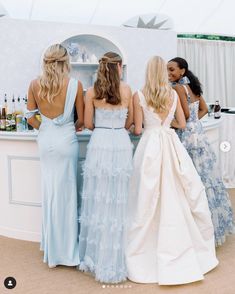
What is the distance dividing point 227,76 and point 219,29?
969 millimetres

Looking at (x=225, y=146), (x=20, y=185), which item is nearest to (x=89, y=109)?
(x=20, y=185)

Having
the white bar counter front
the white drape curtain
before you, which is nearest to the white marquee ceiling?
the white drape curtain

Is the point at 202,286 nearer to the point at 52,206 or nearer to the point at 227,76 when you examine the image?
the point at 52,206

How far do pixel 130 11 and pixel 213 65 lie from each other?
1.98 metres

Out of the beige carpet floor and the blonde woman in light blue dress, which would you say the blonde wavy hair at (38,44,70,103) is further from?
the beige carpet floor

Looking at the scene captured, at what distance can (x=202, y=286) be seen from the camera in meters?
2.85

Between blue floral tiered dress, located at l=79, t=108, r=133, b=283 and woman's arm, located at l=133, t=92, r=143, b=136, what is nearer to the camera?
blue floral tiered dress, located at l=79, t=108, r=133, b=283

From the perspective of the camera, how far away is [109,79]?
9.37 feet

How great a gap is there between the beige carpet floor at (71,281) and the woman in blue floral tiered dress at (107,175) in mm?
98

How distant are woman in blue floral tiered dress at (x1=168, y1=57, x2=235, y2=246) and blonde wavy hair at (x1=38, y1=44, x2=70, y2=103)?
992 mm

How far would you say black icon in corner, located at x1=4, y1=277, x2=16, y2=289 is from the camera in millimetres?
2850

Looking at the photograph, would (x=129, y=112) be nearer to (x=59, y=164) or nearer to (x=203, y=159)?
(x=59, y=164)

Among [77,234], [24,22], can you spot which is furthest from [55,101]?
[24,22]

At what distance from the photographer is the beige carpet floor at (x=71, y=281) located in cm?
279
